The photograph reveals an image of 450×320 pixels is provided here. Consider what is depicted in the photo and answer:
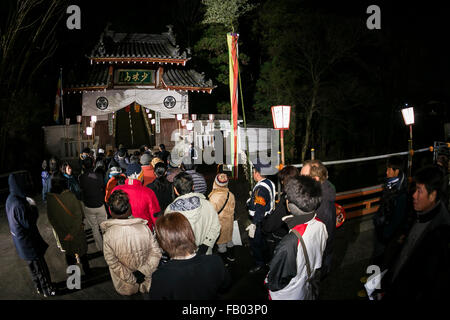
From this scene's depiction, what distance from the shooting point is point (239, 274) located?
4762 millimetres

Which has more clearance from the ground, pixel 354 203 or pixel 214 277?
pixel 214 277

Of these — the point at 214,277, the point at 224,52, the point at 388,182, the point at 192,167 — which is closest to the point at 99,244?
the point at 192,167

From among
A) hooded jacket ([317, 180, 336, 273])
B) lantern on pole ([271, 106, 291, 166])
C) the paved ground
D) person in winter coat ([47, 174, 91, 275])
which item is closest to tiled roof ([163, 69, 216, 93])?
lantern on pole ([271, 106, 291, 166])

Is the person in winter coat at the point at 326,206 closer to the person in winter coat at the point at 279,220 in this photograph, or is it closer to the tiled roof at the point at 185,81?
the person in winter coat at the point at 279,220

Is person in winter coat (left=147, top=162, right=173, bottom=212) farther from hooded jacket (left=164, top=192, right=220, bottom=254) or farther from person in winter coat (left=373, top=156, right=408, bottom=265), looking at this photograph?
person in winter coat (left=373, top=156, right=408, bottom=265)

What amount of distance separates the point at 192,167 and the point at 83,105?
13.5m

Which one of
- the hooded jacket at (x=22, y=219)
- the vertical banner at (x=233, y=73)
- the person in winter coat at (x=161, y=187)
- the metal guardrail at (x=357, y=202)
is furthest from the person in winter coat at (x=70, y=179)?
the metal guardrail at (x=357, y=202)

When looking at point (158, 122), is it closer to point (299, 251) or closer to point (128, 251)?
point (128, 251)

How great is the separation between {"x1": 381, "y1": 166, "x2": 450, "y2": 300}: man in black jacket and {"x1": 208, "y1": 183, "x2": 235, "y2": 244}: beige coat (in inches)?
98.4

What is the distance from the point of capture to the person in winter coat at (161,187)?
5.30 m

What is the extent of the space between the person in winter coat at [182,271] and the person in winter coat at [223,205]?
90.7 inches

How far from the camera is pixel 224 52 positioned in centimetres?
1986
